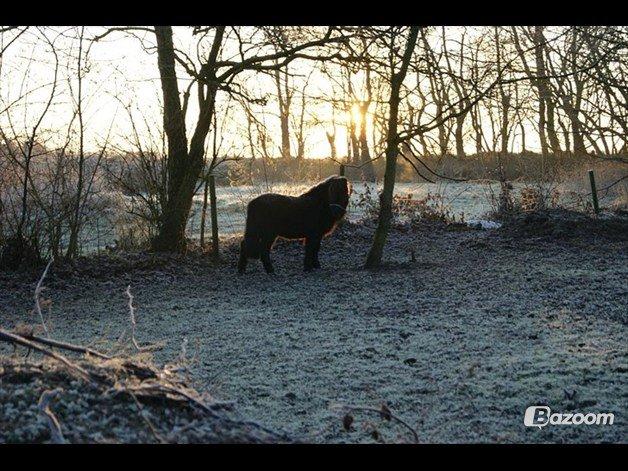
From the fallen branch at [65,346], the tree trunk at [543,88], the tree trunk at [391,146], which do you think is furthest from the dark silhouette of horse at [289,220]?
the fallen branch at [65,346]

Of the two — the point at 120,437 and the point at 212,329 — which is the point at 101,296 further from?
the point at 120,437

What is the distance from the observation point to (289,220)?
12.4 meters

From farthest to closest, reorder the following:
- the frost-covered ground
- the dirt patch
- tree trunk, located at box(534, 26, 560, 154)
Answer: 1. tree trunk, located at box(534, 26, 560, 154)
2. the dirt patch
3. the frost-covered ground

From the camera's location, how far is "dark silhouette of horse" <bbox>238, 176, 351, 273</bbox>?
12.3m

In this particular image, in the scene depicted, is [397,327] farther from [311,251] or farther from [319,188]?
[319,188]

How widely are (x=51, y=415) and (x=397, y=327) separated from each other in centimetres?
520

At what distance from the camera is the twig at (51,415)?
3.23 meters

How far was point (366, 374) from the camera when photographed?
6.37m

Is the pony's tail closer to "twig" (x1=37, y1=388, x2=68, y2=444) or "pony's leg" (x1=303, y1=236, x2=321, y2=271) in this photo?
"pony's leg" (x1=303, y1=236, x2=321, y2=271)

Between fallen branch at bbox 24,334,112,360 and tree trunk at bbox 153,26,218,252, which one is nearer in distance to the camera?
fallen branch at bbox 24,334,112,360

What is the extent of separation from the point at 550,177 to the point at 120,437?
16712 millimetres

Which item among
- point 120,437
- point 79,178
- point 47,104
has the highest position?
point 47,104

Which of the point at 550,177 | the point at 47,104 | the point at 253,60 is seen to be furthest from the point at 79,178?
the point at 550,177

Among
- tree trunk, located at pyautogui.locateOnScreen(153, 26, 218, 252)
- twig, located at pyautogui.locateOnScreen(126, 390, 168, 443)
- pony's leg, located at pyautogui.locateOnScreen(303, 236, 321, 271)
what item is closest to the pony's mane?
pony's leg, located at pyautogui.locateOnScreen(303, 236, 321, 271)
